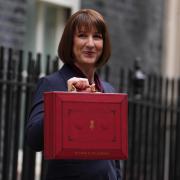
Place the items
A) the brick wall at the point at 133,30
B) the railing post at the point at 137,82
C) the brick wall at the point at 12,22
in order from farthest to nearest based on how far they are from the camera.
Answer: the brick wall at the point at 133,30
the brick wall at the point at 12,22
the railing post at the point at 137,82

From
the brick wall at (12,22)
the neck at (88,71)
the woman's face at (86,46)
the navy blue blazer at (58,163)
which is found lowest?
the navy blue blazer at (58,163)

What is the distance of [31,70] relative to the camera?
19.1ft

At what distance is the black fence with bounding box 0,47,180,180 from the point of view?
5590mm

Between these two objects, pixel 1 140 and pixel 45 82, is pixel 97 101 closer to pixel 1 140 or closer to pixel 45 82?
pixel 45 82

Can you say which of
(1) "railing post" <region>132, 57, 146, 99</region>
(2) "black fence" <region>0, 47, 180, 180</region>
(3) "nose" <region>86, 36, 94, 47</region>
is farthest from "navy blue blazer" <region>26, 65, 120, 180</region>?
(1) "railing post" <region>132, 57, 146, 99</region>

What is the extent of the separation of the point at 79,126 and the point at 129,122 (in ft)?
11.5

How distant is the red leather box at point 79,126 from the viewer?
327 centimetres

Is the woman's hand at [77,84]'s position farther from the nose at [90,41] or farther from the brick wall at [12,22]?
the brick wall at [12,22]

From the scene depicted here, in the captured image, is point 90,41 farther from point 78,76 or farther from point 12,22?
point 12,22

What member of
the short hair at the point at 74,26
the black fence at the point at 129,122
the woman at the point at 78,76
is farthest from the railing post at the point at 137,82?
the short hair at the point at 74,26

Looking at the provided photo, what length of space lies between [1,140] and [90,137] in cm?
265

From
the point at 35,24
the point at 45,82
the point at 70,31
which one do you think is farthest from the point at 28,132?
the point at 35,24

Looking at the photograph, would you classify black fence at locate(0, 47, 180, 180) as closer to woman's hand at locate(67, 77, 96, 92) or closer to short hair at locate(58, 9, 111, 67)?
short hair at locate(58, 9, 111, 67)

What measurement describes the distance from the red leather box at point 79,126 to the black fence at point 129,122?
2.24 metres
